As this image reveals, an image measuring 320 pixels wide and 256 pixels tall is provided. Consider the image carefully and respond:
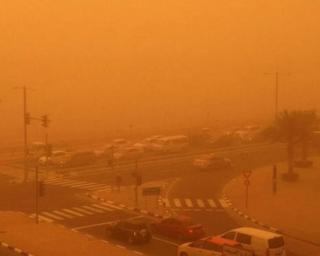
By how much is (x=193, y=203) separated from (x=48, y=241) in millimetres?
14626

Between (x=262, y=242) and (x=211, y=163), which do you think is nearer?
(x=262, y=242)

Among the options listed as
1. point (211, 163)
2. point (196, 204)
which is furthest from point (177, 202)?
point (211, 163)

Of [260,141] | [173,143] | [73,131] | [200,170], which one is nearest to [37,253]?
[200,170]

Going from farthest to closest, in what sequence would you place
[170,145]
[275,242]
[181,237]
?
[170,145], [181,237], [275,242]

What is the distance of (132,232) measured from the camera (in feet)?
96.5

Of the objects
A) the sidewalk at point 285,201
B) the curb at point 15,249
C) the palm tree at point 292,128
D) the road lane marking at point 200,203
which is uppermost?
the palm tree at point 292,128

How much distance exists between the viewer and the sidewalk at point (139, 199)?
3853cm

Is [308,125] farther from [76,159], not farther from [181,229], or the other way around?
[181,229]

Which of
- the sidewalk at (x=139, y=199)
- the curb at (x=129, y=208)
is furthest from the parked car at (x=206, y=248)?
the sidewalk at (x=139, y=199)

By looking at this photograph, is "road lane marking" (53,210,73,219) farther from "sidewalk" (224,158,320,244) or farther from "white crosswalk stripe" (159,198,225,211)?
"sidewalk" (224,158,320,244)

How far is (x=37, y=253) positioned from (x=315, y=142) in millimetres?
38847

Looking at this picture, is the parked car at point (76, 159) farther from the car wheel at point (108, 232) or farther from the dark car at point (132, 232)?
the dark car at point (132, 232)

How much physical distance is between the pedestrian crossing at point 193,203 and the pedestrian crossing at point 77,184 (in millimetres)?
6560

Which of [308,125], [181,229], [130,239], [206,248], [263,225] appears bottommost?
[263,225]
